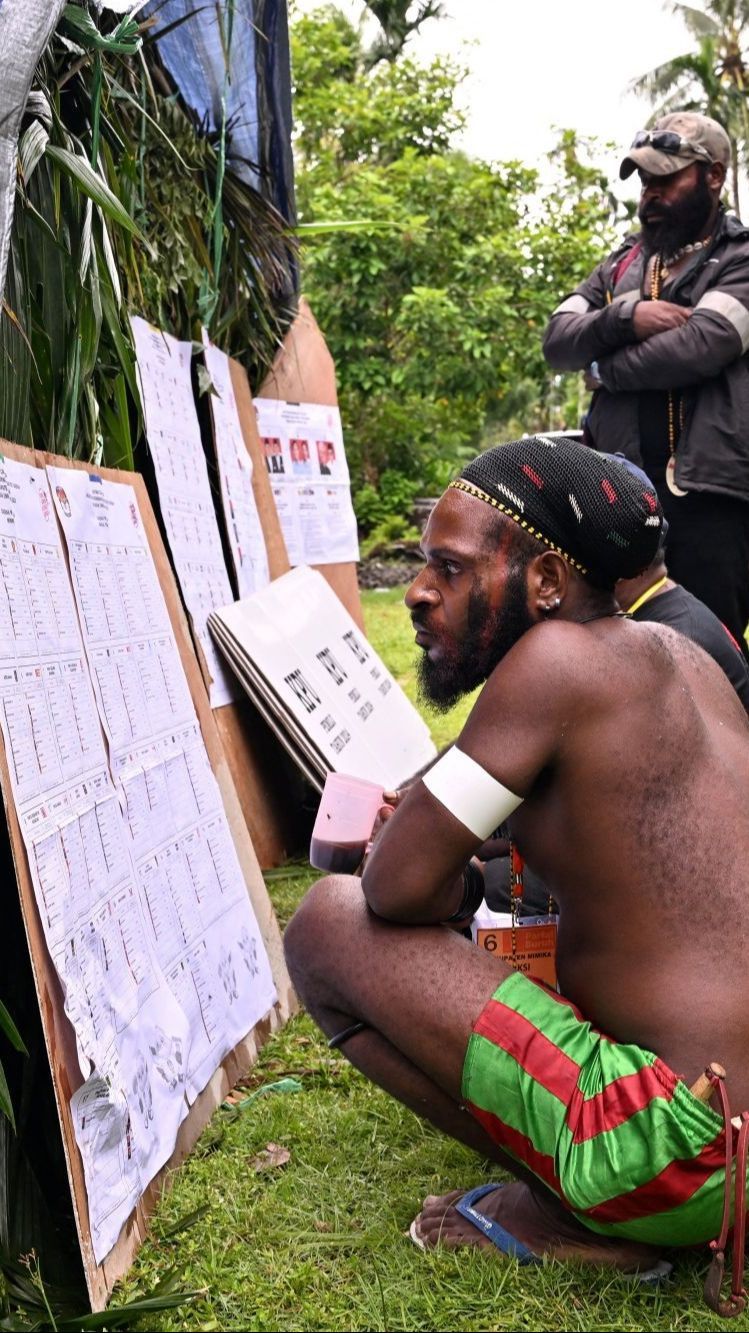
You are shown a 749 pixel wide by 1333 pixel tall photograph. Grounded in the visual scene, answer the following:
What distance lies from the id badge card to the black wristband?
0.05m

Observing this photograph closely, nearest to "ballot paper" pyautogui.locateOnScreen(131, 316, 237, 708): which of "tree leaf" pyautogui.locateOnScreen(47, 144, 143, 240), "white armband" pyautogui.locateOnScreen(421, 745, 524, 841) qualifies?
"tree leaf" pyautogui.locateOnScreen(47, 144, 143, 240)

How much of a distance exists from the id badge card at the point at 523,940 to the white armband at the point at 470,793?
2.03 feet

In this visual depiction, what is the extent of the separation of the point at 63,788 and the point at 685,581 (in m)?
2.68

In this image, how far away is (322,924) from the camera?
243 centimetres

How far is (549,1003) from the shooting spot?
7.22ft

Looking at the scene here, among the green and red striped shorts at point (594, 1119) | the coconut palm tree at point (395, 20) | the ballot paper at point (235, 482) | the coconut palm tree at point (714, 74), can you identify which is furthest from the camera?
the coconut palm tree at point (714, 74)

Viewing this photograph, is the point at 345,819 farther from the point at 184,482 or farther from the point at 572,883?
the point at 184,482

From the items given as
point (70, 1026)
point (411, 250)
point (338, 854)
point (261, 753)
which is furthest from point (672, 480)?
point (411, 250)

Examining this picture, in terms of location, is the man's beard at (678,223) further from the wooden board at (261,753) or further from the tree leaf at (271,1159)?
the tree leaf at (271,1159)

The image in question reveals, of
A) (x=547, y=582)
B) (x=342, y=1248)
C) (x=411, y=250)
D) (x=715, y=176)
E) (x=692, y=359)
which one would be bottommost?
(x=342, y=1248)

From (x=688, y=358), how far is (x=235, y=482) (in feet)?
5.86

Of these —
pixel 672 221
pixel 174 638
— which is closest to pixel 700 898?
pixel 174 638

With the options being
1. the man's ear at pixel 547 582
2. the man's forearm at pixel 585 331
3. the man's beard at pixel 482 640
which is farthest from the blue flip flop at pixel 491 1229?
the man's forearm at pixel 585 331

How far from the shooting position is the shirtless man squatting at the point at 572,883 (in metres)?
2.11
